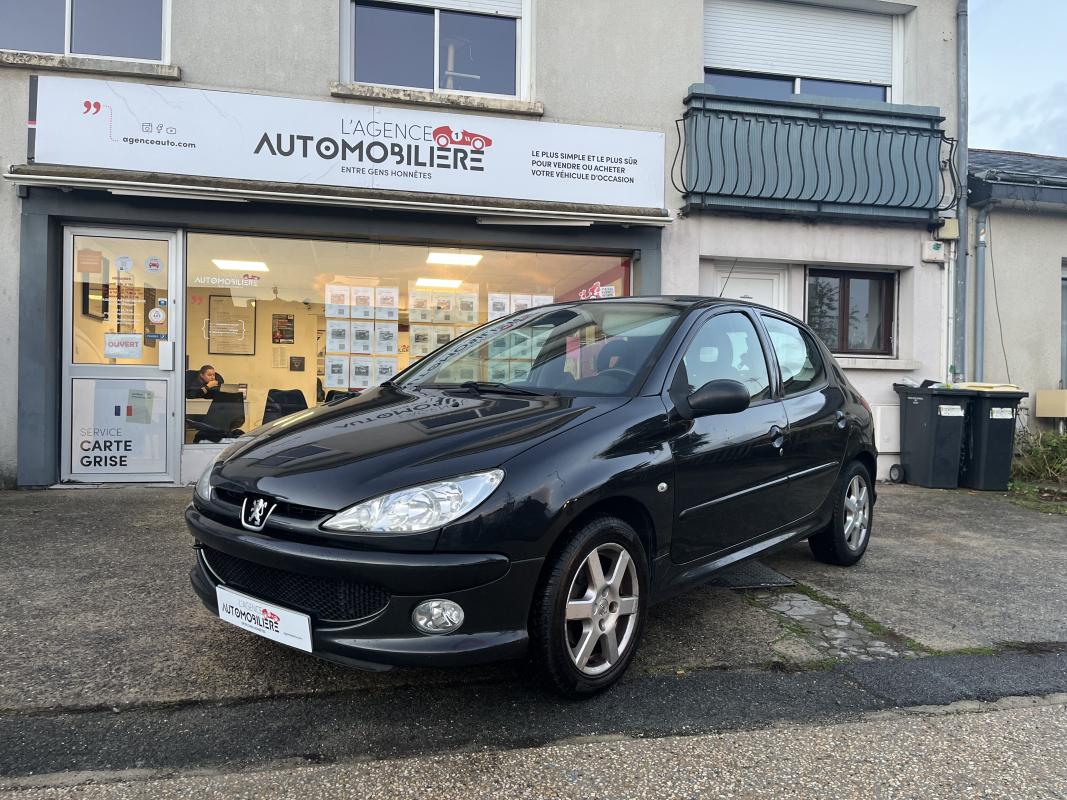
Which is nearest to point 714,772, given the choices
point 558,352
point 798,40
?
point 558,352

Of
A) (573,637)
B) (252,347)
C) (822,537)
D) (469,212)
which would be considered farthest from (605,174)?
(573,637)

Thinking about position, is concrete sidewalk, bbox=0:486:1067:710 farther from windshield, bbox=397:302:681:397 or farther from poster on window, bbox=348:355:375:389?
poster on window, bbox=348:355:375:389

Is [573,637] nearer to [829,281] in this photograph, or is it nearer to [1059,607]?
[1059,607]

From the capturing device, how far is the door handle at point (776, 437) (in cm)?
368

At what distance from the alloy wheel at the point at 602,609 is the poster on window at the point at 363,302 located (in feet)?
18.9

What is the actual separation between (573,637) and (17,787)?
5.61 feet

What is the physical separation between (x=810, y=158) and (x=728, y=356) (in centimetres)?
570

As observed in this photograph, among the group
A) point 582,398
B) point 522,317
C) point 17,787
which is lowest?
point 17,787

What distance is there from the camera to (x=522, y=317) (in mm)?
4137

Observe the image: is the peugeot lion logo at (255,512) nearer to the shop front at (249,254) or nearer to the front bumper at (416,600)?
the front bumper at (416,600)

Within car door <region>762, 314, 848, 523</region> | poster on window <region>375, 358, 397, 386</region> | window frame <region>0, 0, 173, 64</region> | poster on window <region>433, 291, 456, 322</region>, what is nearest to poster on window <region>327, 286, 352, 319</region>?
poster on window <region>375, 358, 397, 386</region>

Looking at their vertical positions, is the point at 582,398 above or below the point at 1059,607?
above

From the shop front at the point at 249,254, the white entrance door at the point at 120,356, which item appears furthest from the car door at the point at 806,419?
the white entrance door at the point at 120,356

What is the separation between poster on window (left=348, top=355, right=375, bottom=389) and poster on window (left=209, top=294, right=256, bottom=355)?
1.00m
